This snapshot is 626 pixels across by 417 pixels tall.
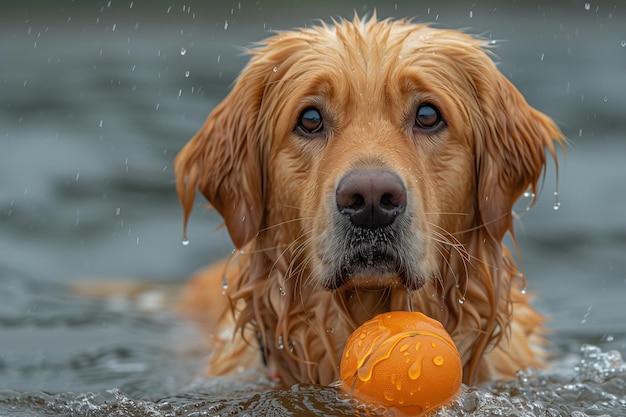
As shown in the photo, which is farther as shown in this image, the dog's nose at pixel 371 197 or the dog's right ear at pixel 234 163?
the dog's right ear at pixel 234 163

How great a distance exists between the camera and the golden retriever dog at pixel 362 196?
4660 millimetres

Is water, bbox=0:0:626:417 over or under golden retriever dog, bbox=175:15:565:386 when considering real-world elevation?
under

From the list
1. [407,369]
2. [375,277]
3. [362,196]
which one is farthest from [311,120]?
[407,369]

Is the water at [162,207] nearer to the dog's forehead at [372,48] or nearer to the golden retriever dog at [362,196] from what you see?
the golden retriever dog at [362,196]

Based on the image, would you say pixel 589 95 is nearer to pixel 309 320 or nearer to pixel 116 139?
pixel 116 139

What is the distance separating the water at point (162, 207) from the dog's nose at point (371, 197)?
810 mm

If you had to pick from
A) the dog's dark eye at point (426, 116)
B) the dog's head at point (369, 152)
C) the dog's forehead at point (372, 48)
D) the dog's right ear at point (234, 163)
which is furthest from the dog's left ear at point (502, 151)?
the dog's right ear at point (234, 163)

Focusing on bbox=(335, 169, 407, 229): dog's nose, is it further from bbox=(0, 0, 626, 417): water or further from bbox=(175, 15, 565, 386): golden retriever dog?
bbox=(0, 0, 626, 417): water

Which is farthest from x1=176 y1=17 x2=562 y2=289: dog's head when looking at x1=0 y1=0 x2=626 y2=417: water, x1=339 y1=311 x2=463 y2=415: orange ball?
x1=0 y1=0 x2=626 y2=417: water

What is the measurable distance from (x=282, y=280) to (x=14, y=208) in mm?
5683

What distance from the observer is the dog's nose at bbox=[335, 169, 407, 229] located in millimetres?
4406

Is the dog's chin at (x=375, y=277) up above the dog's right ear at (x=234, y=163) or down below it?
below

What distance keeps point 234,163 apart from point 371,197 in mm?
1189

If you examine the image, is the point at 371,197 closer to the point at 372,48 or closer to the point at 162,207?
the point at 372,48
